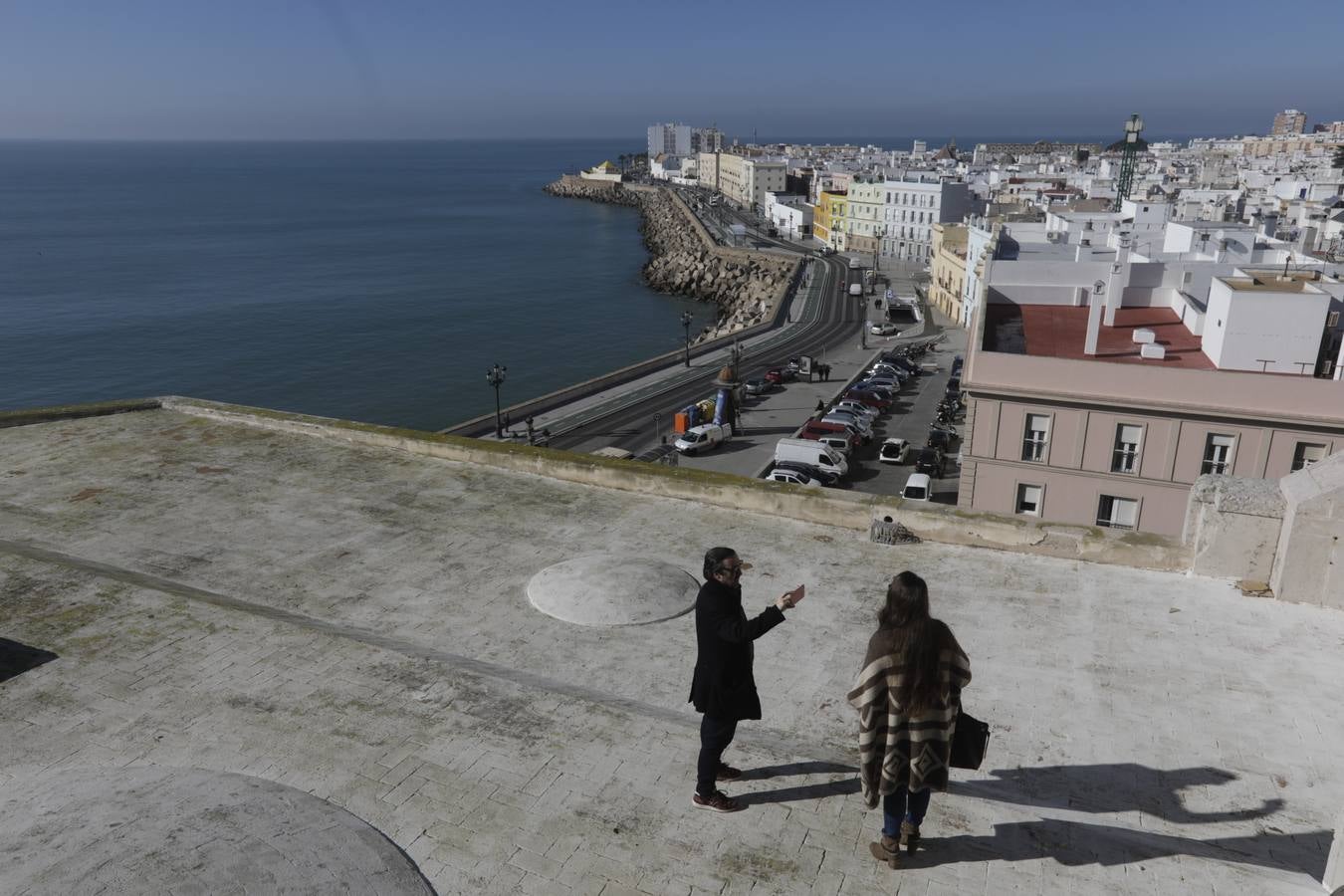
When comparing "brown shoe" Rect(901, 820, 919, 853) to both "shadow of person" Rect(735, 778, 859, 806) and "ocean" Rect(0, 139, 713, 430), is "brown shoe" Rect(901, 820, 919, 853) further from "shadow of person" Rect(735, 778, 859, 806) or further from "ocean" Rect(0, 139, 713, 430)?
"ocean" Rect(0, 139, 713, 430)

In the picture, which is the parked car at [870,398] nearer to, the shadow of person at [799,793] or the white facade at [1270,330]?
the white facade at [1270,330]

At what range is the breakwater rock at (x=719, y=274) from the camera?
7650 centimetres

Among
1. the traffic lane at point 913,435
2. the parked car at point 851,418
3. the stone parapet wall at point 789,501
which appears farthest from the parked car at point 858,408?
the stone parapet wall at point 789,501

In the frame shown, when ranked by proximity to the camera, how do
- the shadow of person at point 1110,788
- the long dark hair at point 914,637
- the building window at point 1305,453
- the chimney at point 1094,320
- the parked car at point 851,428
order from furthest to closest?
the parked car at point 851,428, the chimney at point 1094,320, the building window at point 1305,453, the shadow of person at point 1110,788, the long dark hair at point 914,637

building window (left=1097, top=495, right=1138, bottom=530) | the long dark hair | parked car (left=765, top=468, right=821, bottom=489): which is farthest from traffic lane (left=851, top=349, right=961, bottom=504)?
the long dark hair

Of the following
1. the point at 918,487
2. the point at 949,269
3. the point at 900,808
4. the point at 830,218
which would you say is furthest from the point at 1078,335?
the point at 830,218

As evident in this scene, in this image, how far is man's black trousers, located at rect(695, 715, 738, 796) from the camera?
16.9 feet

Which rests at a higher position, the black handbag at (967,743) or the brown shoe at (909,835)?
the black handbag at (967,743)

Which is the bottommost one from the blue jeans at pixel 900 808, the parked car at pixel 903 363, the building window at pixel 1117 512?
the parked car at pixel 903 363

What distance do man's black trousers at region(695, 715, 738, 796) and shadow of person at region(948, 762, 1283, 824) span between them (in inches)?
60.3

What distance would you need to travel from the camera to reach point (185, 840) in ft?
16.4

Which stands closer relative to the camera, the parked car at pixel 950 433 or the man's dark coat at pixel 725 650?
the man's dark coat at pixel 725 650

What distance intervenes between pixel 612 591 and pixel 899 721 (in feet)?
14.3

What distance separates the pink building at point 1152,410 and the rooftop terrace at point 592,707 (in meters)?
13.9
